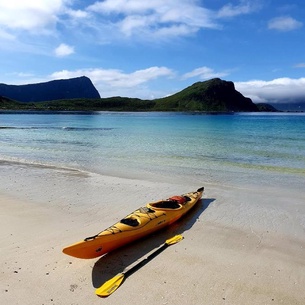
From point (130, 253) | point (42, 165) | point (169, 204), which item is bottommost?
point (130, 253)

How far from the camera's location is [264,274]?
659cm

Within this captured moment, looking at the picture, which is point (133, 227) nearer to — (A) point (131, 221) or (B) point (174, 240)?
(A) point (131, 221)

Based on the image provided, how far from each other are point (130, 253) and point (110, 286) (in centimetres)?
166

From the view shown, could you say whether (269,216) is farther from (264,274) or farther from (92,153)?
(92,153)

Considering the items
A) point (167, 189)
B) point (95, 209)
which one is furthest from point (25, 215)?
point (167, 189)

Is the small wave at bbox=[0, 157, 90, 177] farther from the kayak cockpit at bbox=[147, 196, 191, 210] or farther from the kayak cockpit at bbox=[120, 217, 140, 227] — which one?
the kayak cockpit at bbox=[120, 217, 140, 227]

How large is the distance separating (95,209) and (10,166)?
9985 millimetres

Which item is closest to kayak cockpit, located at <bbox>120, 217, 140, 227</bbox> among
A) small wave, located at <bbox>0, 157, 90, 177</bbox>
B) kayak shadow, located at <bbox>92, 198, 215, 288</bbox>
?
kayak shadow, located at <bbox>92, 198, 215, 288</bbox>

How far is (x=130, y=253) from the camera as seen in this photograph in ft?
24.9

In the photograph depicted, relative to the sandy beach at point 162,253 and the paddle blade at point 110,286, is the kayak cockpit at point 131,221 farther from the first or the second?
the paddle blade at point 110,286

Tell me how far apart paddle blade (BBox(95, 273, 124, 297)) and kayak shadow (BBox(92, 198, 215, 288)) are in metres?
0.20

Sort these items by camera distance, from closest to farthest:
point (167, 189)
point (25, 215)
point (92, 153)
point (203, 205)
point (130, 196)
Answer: point (25, 215), point (203, 205), point (130, 196), point (167, 189), point (92, 153)

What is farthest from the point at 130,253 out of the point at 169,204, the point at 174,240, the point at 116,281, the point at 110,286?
the point at 169,204

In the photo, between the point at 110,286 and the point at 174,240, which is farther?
the point at 174,240
